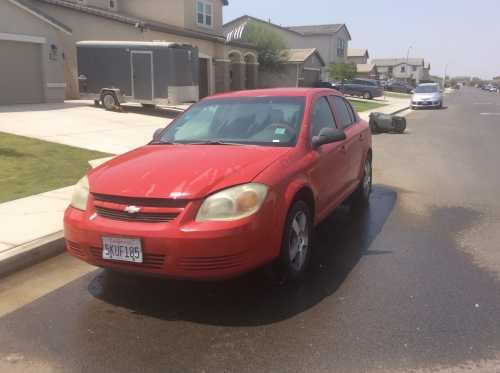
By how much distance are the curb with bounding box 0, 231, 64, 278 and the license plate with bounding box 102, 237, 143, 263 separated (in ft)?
4.71

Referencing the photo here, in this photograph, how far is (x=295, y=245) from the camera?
4.39 m

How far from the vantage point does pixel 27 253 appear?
4957 millimetres

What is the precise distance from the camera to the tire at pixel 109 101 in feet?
62.4

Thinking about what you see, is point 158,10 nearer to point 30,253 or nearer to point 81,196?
point 30,253

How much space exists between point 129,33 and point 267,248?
2158 centimetres

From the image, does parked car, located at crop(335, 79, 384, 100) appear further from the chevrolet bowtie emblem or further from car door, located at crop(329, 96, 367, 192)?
the chevrolet bowtie emblem

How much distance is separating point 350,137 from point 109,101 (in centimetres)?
1479

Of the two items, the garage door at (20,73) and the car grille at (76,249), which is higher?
the garage door at (20,73)

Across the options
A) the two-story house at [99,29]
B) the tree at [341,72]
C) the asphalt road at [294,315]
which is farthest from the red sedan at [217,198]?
the tree at [341,72]

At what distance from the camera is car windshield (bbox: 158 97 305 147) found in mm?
4828

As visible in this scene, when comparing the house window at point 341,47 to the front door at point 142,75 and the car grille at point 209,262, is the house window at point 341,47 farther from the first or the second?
the car grille at point 209,262

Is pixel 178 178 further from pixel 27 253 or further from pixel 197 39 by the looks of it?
pixel 197 39

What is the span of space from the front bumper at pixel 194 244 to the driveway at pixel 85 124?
743 cm

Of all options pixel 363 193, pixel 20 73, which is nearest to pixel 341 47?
pixel 20 73
